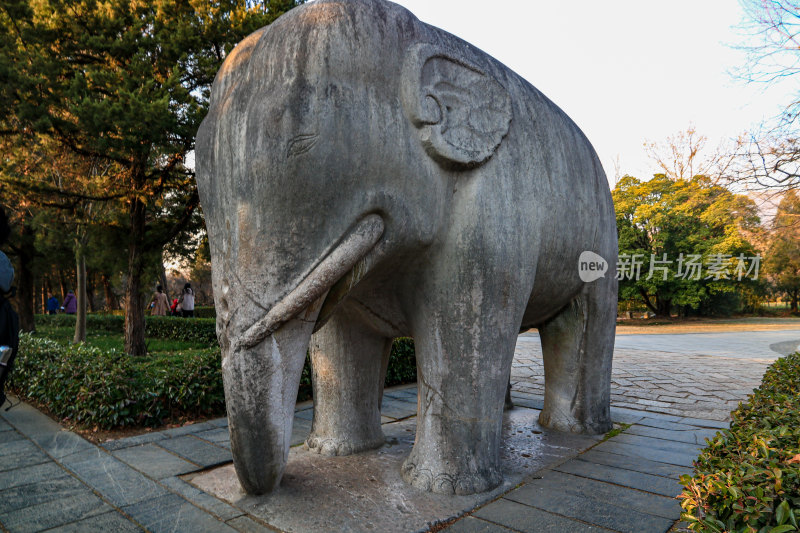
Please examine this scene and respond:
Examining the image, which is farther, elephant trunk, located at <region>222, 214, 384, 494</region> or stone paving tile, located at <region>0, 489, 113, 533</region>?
stone paving tile, located at <region>0, 489, 113, 533</region>

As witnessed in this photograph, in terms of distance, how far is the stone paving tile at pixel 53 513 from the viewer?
8.02ft

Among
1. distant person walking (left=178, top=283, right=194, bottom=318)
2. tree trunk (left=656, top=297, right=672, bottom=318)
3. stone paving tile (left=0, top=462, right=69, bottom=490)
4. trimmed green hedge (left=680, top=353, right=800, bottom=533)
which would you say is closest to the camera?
trimmed green hedge (left=680, top=353, right=800, bottom=533)

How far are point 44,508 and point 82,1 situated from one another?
7.85 metres

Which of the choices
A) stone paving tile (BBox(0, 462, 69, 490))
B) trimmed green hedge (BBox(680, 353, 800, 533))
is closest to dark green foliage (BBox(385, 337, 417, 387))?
stone paving tile (BBox(0, 462, 69, 490))

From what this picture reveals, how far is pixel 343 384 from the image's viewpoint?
3307mm

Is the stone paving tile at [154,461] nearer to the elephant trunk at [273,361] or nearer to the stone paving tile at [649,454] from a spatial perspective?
the elephant trunk at [273,361]

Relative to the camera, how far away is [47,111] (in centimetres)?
771

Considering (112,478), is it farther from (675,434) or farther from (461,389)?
(675,434)

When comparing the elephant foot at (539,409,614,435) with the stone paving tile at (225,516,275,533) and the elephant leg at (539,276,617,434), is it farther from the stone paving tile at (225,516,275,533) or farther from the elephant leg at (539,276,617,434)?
the stone paving tile at (225,516,275,533)

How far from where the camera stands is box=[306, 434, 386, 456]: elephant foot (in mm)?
3270

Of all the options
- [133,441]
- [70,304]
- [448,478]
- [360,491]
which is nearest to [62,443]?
[133,441]

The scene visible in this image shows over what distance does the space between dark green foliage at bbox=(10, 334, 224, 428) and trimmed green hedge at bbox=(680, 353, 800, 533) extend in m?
4.26

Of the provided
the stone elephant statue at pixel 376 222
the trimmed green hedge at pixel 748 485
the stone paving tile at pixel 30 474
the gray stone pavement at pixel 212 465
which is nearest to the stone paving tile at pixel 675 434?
the gray stone pavement at pixel 212 465

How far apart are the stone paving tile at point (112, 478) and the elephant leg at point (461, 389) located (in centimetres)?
154
